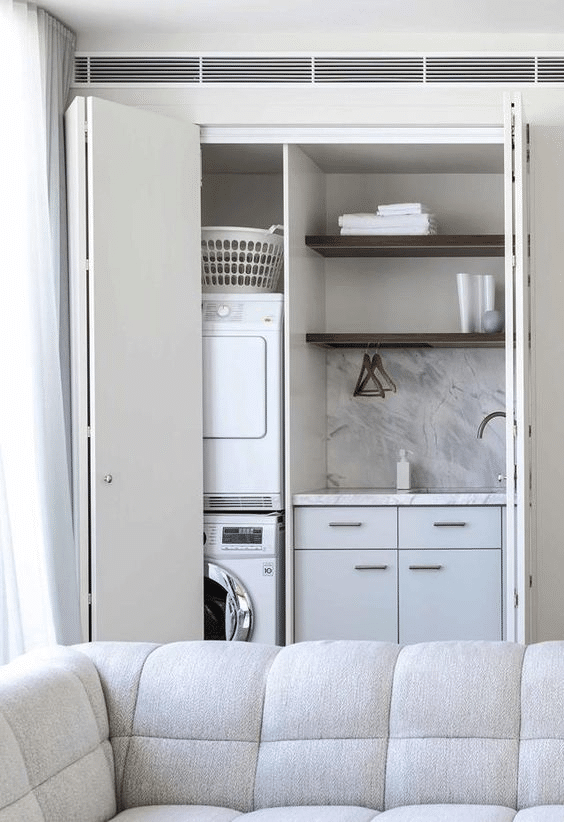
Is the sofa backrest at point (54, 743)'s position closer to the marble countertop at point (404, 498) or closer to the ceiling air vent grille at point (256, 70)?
the marble countertop at point (404, 498)

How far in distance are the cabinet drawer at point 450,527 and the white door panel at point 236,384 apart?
73 cm

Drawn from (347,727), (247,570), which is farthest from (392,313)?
(347,727)

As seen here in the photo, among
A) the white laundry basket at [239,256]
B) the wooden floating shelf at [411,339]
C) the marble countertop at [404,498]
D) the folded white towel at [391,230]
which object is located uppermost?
the folded white towel at [391,230]

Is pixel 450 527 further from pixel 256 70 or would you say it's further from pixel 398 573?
pixel 256 70

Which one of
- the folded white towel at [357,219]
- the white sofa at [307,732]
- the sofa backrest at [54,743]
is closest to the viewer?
the sofa backrest at [54,743]

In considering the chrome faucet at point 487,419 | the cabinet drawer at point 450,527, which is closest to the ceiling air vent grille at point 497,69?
the chrome faucet at point 487,419

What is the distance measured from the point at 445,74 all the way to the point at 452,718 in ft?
10.6

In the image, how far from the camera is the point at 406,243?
5160 millimetres

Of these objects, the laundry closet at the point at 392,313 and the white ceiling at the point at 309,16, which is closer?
the white ceiling at the point at 309,16

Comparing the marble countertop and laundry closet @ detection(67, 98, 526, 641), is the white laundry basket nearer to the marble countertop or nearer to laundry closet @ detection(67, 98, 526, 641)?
laundry closet @ detection(67, 98, 526, 641)

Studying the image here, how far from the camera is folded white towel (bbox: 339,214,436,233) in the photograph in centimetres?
520

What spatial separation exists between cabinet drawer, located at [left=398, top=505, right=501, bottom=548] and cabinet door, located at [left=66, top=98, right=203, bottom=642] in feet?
2.86

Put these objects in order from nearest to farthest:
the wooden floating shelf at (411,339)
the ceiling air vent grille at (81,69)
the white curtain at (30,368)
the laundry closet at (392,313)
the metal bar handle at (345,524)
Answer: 1. the white curtain at (30,368)
2. the ceiling air vent grille at (81,69)
3. the metal bar handle at (345,524)
4. the wooden floating shelf at (411,339)
5. the laundry closet at (392,313)

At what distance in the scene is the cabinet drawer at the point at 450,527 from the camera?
16.1 feet
